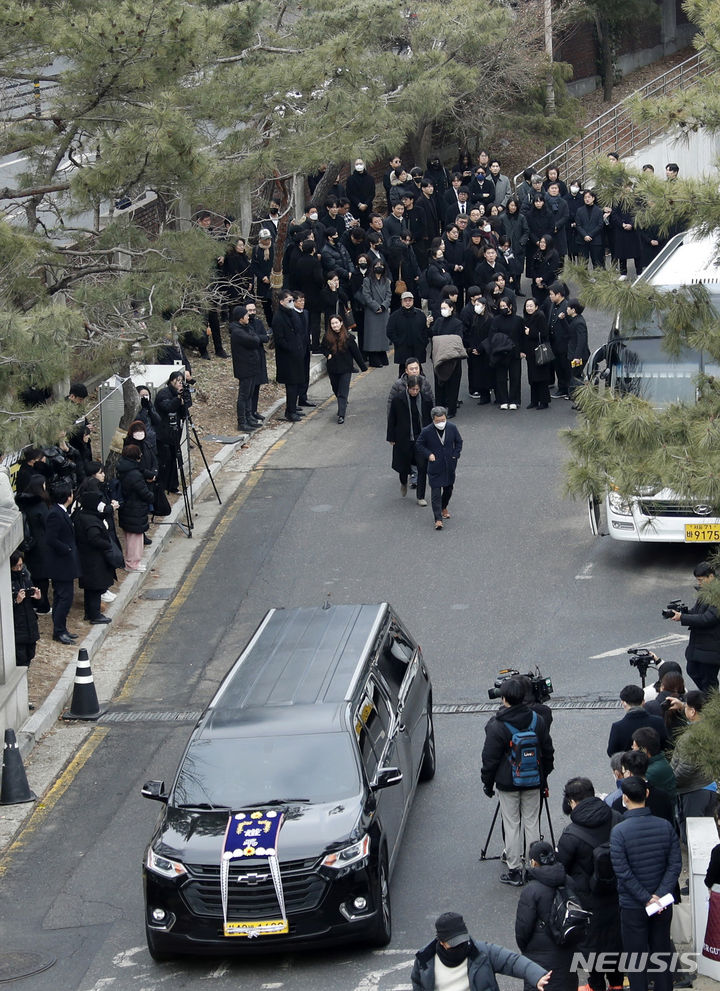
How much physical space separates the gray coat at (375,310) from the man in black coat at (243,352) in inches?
117

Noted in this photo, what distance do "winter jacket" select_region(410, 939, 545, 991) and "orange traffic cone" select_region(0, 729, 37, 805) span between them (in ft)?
19.7

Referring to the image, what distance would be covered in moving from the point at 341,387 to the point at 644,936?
14535 millimetres

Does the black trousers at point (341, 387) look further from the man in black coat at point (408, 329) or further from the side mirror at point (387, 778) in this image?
the side mirror at point (387, 778)

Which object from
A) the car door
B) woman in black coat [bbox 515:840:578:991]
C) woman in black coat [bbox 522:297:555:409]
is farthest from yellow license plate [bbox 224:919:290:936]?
woman in black coat [bbox 522:297:555:409]

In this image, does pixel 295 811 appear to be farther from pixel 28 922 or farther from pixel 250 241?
pixel 250 241

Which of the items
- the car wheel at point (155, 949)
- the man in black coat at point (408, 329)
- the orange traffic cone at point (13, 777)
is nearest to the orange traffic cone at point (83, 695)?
the orange traffic cone at point (13, 777)

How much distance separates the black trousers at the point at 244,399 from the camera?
73.2ft

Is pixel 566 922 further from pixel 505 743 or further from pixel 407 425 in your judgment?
pixel 407 425

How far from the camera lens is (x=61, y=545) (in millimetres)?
Result: 15383

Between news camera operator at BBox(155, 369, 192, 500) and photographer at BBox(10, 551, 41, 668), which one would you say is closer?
photographer at BBox(10, 551, 41, 668)

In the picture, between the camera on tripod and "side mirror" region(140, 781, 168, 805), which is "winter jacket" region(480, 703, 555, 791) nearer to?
the camera on tripod

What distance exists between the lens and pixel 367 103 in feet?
74.3

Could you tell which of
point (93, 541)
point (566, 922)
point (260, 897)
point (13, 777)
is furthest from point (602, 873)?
point (93, 541)

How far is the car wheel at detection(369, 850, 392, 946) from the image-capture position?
9945mm
